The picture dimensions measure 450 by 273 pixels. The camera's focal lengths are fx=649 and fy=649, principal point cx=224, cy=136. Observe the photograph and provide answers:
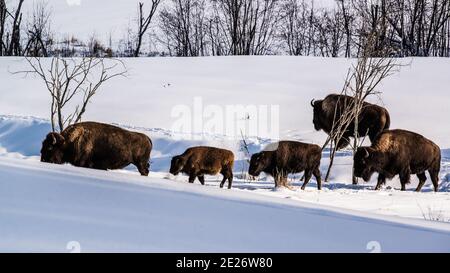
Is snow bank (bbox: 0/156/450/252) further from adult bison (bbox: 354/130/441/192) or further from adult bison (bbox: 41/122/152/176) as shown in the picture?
adult bison (bbox: 354/130/441/192)

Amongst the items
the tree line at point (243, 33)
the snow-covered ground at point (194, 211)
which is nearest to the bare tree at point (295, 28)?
the tree line at point (243, 33)

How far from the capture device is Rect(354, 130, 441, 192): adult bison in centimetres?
1040

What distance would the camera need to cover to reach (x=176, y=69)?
2989cm

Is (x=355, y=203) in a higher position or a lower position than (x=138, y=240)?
lower

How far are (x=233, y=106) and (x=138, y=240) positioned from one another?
20.1m

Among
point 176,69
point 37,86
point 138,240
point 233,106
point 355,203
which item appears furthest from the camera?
point 176,69

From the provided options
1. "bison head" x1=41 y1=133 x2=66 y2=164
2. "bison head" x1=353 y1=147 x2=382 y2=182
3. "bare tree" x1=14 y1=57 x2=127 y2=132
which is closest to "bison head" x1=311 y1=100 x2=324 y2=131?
"bare tree" x1=14 y1=57 x2=127 y2=132

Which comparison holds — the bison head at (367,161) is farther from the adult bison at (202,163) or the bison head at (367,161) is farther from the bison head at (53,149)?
the bison head at (53,149)

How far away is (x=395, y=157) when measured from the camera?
10.6 metres

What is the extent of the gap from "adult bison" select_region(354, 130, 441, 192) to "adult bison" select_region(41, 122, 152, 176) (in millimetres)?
3437

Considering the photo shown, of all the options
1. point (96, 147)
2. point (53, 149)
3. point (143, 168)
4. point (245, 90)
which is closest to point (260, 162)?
point (143, 168)
